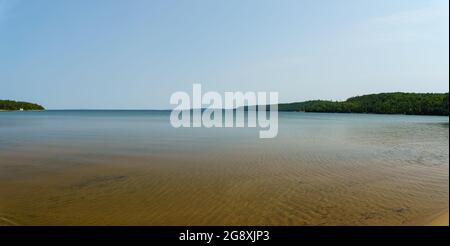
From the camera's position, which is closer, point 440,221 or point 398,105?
point 440,221

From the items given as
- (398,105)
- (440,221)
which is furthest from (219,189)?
(398,105)

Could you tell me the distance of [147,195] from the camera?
865 cm

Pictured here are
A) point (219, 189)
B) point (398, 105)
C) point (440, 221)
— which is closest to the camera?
point (440, 221)

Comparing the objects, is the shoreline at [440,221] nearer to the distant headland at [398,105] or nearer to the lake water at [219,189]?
the lake water at [219,189]

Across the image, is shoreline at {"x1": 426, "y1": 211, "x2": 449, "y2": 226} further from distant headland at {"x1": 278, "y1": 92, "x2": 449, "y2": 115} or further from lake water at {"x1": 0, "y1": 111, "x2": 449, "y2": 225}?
distant headland at {"x1": 278, "y1": 92, "x2": 449, "y2": 115}

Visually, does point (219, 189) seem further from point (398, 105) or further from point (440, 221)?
point (398, 105)

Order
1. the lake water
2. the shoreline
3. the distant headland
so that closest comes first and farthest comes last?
the shoreline, the lake water, the distant headland

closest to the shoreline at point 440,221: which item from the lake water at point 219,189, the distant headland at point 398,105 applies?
the lake water at point 219,189

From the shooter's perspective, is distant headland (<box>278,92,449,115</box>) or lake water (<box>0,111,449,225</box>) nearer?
lake water (<box>0,111,449,225</box>)

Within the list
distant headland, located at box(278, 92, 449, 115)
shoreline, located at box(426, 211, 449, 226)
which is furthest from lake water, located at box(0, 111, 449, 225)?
distant headland, located at box(278, 92, 449, 115)

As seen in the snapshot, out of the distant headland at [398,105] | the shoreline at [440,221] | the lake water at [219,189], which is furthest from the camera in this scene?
the distant headland at [398,105]

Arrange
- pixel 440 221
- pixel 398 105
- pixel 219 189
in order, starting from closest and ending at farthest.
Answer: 1. pixel 440 221
2. pixel 219 189
3. pixel 398 105
